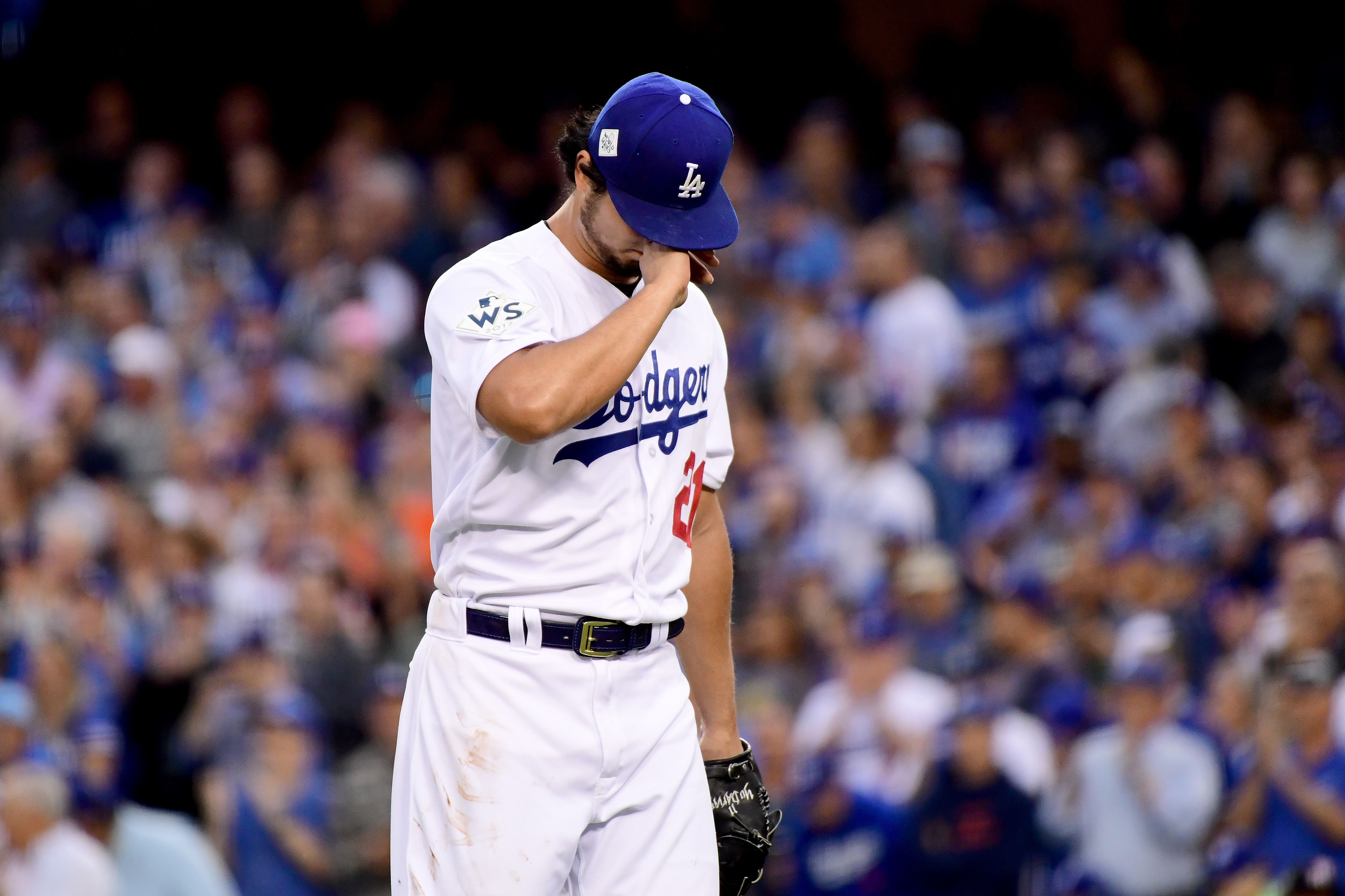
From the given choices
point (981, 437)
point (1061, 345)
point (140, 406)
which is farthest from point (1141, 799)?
point (140, 406)

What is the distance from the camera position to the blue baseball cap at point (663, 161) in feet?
10.1

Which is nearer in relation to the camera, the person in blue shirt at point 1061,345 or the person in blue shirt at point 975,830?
the person in blue shirt at point 975,830

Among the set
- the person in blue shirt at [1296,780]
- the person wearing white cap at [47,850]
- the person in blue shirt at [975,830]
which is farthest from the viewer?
the person in blue shirt at [975,830]

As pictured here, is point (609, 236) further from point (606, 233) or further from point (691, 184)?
point (691, 184)

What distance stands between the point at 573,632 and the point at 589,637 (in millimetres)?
28

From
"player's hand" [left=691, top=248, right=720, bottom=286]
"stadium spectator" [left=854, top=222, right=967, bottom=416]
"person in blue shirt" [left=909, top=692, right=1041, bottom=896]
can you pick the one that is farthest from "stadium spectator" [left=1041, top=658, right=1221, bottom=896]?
"player's hand" [left=691, top=248, right=720, bottom=286]

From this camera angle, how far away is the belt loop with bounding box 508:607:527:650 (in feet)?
10.2

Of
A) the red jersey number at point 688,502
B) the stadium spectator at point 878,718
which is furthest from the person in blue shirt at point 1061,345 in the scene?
the red jersey number at point 688,502

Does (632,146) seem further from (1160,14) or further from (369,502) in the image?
(1160,14)

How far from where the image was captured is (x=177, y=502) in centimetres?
848

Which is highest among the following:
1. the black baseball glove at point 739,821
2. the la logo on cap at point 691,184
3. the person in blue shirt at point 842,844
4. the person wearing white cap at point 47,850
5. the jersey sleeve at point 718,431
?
the la logo on cap at point 691,184

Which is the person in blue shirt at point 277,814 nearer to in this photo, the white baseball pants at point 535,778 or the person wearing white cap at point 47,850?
the person wearing white cap at point 47,850

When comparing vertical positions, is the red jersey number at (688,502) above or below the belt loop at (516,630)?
above

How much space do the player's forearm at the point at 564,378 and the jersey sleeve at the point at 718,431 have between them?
473 mm
